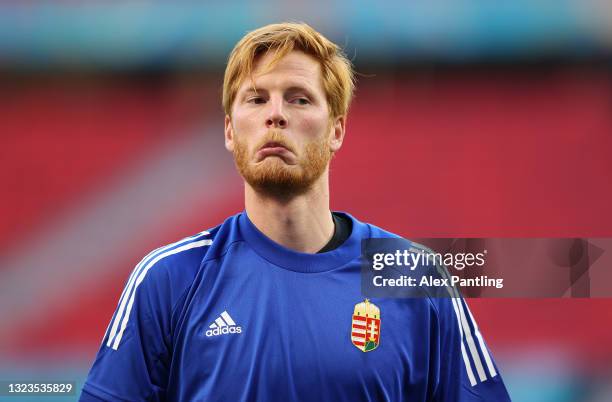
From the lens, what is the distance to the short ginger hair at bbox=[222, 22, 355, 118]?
5.99 ft

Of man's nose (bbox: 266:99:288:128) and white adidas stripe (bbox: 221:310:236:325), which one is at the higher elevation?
man's nose (bbox: 266:99:288:128)

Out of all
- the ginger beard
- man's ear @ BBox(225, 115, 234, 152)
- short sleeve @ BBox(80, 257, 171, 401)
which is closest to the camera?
short sleeve @ BBox(80, 257, 171, 401)

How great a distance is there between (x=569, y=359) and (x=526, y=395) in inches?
9.9

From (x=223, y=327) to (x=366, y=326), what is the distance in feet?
1.18

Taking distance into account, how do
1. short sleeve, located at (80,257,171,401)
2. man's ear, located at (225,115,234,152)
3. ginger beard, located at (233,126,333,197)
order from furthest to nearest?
man's ear, located at (225,115,234,152) → ginger beard, located at (233,126,333,197) → short sleeve, located at (80,257,171,401)

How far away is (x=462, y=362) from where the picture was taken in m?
1.80

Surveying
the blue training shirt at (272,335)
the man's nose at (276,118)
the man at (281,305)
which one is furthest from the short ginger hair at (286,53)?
the blue training shirt at (272,335)

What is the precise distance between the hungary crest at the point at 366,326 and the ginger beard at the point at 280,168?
1.13 feet

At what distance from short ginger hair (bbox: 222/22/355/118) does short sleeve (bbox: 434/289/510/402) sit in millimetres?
640

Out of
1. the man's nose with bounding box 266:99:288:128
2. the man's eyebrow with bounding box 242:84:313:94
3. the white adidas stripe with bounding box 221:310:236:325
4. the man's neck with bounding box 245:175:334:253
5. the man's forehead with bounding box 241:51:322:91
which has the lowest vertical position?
the white adidas stripe with bounding box 221:310:236:325

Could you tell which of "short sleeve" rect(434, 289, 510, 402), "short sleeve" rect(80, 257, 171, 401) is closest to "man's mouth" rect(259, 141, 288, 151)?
"short sleeve" rect(80, 257, 171, 401)

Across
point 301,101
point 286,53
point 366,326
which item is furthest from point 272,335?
point 286,53

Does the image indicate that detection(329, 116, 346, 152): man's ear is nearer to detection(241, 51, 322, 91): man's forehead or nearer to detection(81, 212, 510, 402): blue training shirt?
detection(241, 51, 322, 91): man's forehead

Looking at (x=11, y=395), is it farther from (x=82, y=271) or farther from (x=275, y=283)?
(x=275, y=283)
